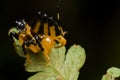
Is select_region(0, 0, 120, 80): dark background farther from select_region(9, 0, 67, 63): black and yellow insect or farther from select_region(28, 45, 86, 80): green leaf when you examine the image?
select_region(28, 45, 86, 80): green leaf

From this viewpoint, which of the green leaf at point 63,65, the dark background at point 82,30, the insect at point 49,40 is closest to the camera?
the green leaf at point 63,65

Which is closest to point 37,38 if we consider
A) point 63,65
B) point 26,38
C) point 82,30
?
point 26,38

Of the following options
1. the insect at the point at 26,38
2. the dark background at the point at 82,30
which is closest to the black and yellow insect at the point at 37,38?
the insect at the point at 26,38

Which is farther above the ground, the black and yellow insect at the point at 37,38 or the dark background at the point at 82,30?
the black and yellow insect at the point at 37,38

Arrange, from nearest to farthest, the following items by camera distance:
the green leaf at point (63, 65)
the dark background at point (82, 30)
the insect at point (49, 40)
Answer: the green leaf at point (63, 65) → the insect at point (49, 40) → the dark background at point (82, 30)

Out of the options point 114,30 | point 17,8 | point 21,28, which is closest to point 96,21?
point 114,30

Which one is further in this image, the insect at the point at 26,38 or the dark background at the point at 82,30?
the dark background at the point at 82,30

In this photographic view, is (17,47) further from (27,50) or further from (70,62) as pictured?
(70,62)

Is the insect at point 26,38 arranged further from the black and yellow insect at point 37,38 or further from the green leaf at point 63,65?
the green leaf at point 63,65
